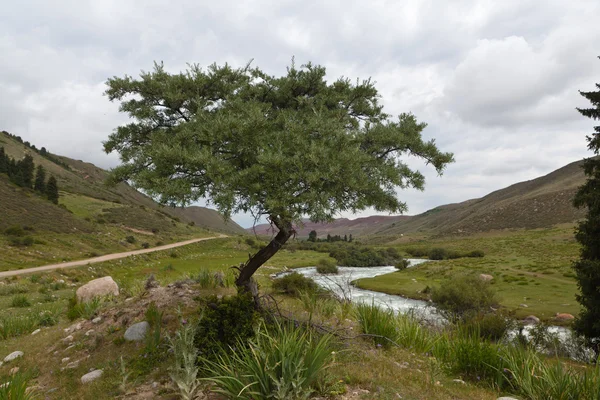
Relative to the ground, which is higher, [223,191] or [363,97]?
[363,97]

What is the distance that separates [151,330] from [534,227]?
528ft

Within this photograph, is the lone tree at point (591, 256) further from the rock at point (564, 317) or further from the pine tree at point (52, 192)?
the pine tree at point (52, 192)

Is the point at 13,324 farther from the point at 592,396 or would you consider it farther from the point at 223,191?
the point at 592,396

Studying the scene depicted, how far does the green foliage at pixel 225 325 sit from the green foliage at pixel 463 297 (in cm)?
2532

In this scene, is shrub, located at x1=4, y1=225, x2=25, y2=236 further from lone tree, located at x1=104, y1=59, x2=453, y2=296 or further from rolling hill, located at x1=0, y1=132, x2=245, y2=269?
lone tree, located at x1=104, y1=59, x2=453, y2=296

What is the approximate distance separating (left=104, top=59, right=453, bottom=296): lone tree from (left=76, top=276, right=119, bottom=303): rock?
33.7 ft

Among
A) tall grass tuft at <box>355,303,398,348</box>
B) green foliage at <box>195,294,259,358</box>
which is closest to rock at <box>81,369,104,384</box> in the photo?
green foliage at <box>195,294,259,358</box>

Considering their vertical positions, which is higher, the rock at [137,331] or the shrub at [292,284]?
the rock at [137,331]

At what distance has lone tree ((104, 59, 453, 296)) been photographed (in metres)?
7.05

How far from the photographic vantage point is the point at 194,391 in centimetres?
621

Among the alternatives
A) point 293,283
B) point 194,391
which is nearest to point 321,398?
point 194,391

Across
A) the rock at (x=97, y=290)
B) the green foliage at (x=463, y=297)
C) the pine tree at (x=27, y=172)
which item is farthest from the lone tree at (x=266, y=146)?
the pine tree at (x=27, y=172)

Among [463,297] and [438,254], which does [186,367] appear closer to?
[463,297]

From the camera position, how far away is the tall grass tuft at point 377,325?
943cm
